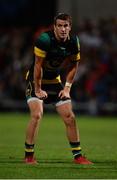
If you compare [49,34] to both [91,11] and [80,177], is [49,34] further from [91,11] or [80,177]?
[91,11]

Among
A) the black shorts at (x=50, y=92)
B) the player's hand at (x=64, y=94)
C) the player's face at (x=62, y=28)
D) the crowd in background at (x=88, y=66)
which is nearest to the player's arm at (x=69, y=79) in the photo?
the player's hand at (x=64, y=94)

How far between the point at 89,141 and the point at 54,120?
676 centimetres

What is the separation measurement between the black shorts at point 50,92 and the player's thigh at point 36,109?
0.10 metres

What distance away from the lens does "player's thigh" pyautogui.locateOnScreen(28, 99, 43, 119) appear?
38.5ft

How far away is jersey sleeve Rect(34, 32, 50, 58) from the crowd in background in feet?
43.7

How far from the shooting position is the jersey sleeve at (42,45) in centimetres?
1155

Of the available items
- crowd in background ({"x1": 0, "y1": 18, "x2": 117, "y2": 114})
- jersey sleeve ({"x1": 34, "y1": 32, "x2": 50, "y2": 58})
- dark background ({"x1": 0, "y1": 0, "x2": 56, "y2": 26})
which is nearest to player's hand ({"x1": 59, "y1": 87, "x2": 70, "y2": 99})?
jersey sleeve ({"x1": 34, "y1": 32, "x2": 50, "y2": 58})

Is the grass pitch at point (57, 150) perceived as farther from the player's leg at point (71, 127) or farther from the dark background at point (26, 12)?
the dark background at point (26, 12)

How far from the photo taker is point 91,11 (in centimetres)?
2723

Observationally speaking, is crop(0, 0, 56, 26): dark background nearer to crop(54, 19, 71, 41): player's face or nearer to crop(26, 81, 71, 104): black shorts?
crop(26, 81, 71, 104): black shorts

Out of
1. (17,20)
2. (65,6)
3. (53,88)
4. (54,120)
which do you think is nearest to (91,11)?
(65,6)

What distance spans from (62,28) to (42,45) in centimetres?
37

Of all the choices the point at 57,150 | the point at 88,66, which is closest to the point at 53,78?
the point at 57,150

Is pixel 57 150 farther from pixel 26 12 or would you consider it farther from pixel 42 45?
pixel 26 12
